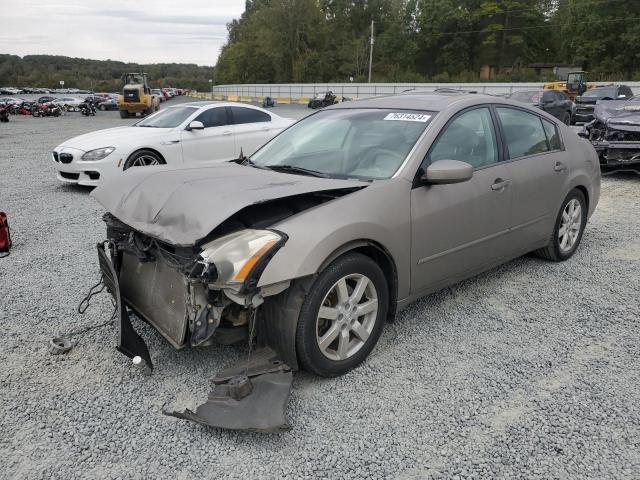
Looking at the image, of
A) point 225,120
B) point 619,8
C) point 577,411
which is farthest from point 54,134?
point 619,8

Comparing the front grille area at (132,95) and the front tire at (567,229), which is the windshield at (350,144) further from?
the front grille area at (132,95)

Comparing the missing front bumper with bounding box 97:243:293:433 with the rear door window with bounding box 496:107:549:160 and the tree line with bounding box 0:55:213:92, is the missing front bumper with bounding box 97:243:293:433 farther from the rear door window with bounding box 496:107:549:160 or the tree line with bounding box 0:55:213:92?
the tree line with bounding box 0:55:213:92

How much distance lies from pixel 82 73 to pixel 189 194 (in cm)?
13541

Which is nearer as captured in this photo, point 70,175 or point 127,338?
point 127,338

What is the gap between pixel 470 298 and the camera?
4258mm

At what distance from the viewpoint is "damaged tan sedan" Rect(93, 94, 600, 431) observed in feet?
8.93

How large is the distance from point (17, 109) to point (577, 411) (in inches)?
1492

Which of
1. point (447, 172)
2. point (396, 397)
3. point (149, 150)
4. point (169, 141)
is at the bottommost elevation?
point (396, 397)

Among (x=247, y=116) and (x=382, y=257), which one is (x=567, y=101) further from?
(x=382, y=257)

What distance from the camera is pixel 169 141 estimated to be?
341 inches

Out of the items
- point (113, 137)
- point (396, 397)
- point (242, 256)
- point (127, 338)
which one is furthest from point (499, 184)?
point (113, 137)

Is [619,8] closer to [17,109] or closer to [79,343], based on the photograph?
[17,109]

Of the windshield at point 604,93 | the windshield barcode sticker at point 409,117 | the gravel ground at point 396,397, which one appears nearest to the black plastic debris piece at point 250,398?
the gravel ground at point 396,397

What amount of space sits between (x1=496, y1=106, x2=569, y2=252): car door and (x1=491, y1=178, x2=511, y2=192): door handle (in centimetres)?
13
